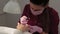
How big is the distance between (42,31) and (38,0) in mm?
187

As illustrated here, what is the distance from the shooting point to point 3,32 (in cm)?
90

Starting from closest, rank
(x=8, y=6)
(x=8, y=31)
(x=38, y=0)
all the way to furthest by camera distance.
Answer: (x=38, y=0), (x=8, y=31), (x=8, y=6)

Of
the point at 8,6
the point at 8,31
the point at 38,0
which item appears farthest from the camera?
the point at 8,6

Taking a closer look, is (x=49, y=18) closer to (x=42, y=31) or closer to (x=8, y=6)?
(x=42, y=31)

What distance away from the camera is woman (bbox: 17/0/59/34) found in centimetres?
81

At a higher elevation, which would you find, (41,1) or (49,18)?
(41,1)

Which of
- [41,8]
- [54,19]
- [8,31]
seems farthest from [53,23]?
[8,31]

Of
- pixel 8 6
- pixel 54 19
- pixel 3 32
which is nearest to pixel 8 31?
pixel 3 32

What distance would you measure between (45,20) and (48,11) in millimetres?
72

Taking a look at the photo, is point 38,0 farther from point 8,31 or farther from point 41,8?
point 8,31

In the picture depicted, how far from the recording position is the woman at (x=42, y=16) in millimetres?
811

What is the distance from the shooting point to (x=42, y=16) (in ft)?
2.89

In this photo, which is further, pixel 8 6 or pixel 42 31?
pixel 8 6

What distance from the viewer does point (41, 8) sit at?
827mm
